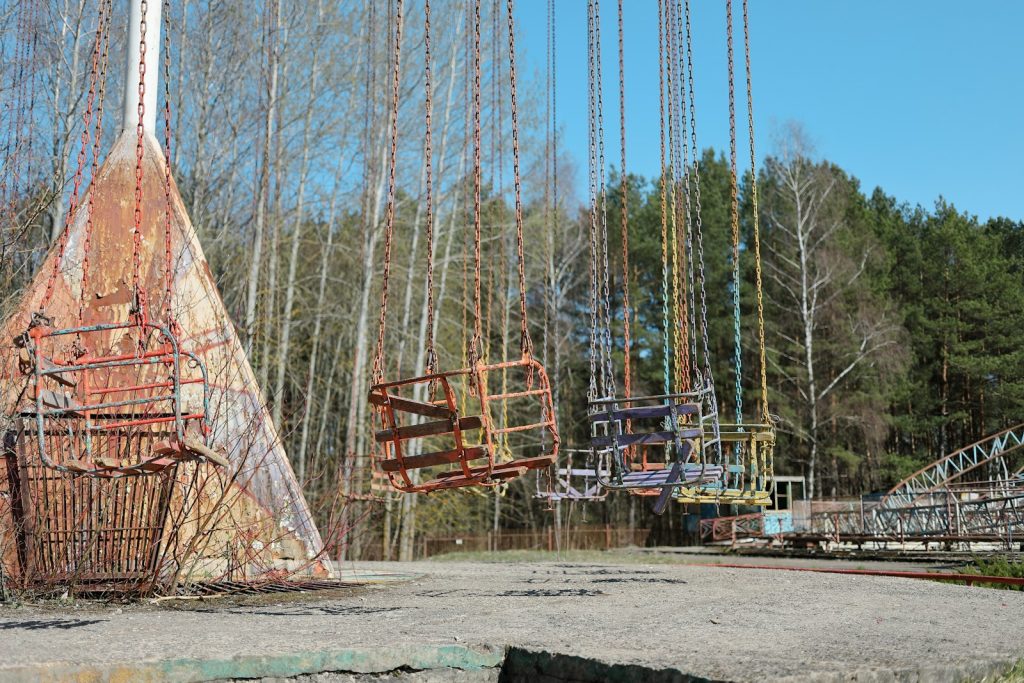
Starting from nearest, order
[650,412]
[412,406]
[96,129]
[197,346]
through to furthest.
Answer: [412,406]
[650,412]
[96,129]
[197,346]

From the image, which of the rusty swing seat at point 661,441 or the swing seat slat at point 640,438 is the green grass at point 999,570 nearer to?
the rusty swing seat at point 661,441

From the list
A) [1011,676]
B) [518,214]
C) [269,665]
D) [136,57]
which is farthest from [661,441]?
[136,57]

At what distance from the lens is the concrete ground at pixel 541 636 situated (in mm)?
5238

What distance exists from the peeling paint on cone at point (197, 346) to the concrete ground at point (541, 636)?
118cm

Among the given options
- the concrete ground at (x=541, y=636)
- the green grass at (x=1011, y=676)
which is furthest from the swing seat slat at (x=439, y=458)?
the green grass at (x=1011, y=676)

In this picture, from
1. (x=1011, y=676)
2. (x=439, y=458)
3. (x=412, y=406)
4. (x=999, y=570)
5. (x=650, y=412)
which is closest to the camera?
(x=1011, y=676)

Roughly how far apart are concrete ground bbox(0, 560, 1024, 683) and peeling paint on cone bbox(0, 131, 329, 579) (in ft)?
3.88

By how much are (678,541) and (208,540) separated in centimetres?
3023

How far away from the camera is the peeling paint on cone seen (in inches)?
400

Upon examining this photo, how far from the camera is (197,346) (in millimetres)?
10922

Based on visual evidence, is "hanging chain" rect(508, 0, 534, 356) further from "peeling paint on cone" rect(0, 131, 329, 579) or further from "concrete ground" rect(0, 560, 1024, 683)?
"peeling paint on cone" rect(0, 131, 329, 579)

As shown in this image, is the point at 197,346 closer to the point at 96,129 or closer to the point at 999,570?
the point at 96,129

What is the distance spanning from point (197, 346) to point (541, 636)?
5.94 metres

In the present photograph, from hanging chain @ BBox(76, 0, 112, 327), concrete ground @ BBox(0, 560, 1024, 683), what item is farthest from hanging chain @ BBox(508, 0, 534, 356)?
hanging chain @ BBox(76, 0, 112, 327)
